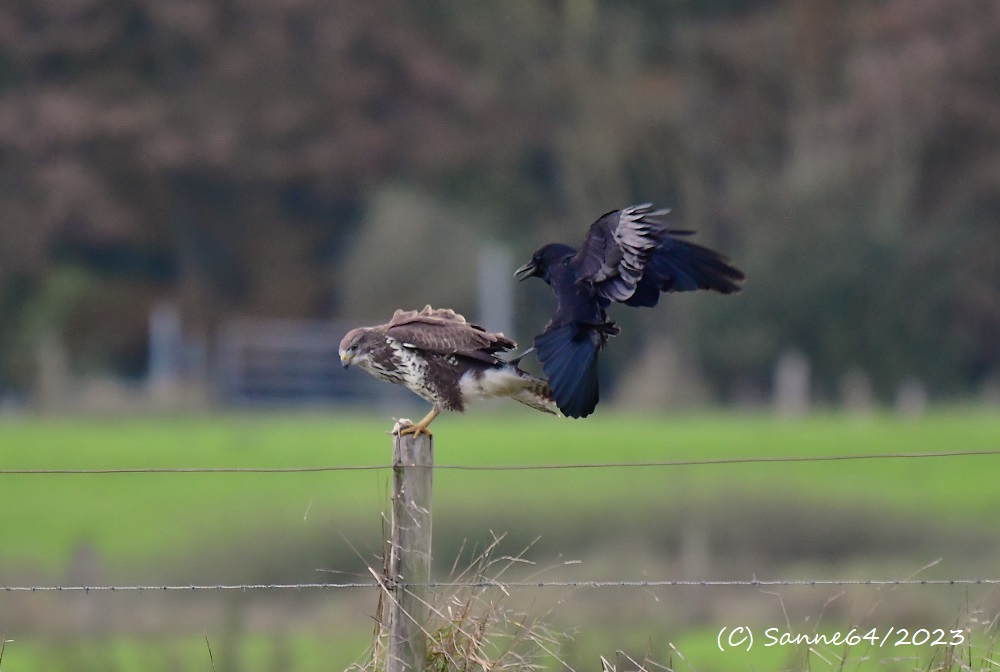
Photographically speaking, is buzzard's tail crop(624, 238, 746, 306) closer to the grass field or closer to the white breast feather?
the white breast feather

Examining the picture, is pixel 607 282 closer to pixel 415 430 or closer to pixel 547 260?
pixel 547 260

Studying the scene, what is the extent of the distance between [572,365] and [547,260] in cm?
78

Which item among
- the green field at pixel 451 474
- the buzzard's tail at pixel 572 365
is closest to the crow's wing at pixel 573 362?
the buzzard's tail at pixel 572 365

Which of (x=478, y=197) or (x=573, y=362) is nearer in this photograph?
(x=573, y=362)

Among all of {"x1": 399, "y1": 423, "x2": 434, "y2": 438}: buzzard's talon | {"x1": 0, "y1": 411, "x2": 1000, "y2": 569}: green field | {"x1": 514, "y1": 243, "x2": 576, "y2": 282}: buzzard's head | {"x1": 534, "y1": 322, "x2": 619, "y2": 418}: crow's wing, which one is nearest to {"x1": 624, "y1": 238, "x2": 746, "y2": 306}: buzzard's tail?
{"x1": 534, "y1": 322, "x2": 619, "y2": 418}: crow's wing

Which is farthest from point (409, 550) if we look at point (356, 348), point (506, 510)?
point (506, 510)

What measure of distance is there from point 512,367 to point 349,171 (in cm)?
2923

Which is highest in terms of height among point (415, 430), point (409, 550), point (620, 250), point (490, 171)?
point (490, 171)

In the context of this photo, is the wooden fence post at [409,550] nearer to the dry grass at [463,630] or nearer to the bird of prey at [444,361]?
the dry grass at [463,630]

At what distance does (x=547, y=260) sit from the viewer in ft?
24.6

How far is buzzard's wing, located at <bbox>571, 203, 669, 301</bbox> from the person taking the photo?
6.89m

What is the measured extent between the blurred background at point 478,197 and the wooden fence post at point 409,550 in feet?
57.4

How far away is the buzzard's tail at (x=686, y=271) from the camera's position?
697cm

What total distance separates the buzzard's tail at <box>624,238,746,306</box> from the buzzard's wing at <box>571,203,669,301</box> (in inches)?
3.9
